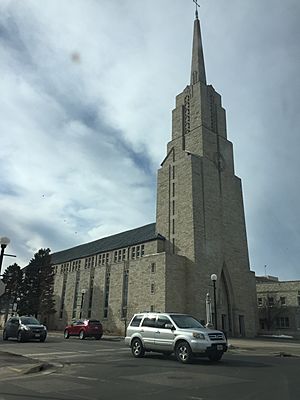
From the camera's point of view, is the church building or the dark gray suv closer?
the dark gray suv

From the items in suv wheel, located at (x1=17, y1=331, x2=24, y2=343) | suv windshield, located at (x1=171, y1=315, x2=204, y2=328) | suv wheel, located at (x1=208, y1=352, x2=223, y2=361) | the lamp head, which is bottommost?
suv wheel, located at (x1=208, y1=352, x2=223, y2=361)

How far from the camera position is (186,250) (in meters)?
47.2

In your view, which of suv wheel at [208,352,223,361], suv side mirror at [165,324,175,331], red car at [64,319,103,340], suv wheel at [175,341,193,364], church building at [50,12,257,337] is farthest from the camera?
church building at [50,12,257,337]

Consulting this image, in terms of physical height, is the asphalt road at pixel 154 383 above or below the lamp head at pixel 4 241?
below

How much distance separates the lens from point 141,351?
48.5 ft

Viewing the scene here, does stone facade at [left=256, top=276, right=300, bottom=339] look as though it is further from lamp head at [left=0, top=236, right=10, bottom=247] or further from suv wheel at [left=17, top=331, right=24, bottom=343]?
lamp head at [left=0, top=236, right=10, bottom=247]

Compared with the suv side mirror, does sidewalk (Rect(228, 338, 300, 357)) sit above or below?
below

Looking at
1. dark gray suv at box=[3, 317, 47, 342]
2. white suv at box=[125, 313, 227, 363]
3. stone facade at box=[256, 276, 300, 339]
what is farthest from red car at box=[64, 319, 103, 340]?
stone facade at box=[256, 276, 300, 339]

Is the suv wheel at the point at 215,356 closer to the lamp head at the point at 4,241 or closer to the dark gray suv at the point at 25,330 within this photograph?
the lamp head at the point at 4,241

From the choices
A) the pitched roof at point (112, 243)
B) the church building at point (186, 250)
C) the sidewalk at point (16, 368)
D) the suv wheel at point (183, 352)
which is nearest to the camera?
the sidewalk at point (16, 368)

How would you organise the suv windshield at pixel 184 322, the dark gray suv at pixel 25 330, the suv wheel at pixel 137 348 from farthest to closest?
1. the dark gray suv at pixel 25 330
2. the suv wheel at pixel 137 348
3. the suv windshield at pixel 184 322

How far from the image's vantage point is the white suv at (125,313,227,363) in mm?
12883

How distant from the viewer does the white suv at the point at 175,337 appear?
12.9m

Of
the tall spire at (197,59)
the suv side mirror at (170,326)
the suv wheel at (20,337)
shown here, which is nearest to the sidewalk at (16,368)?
the suv side mirror at (170,326)
